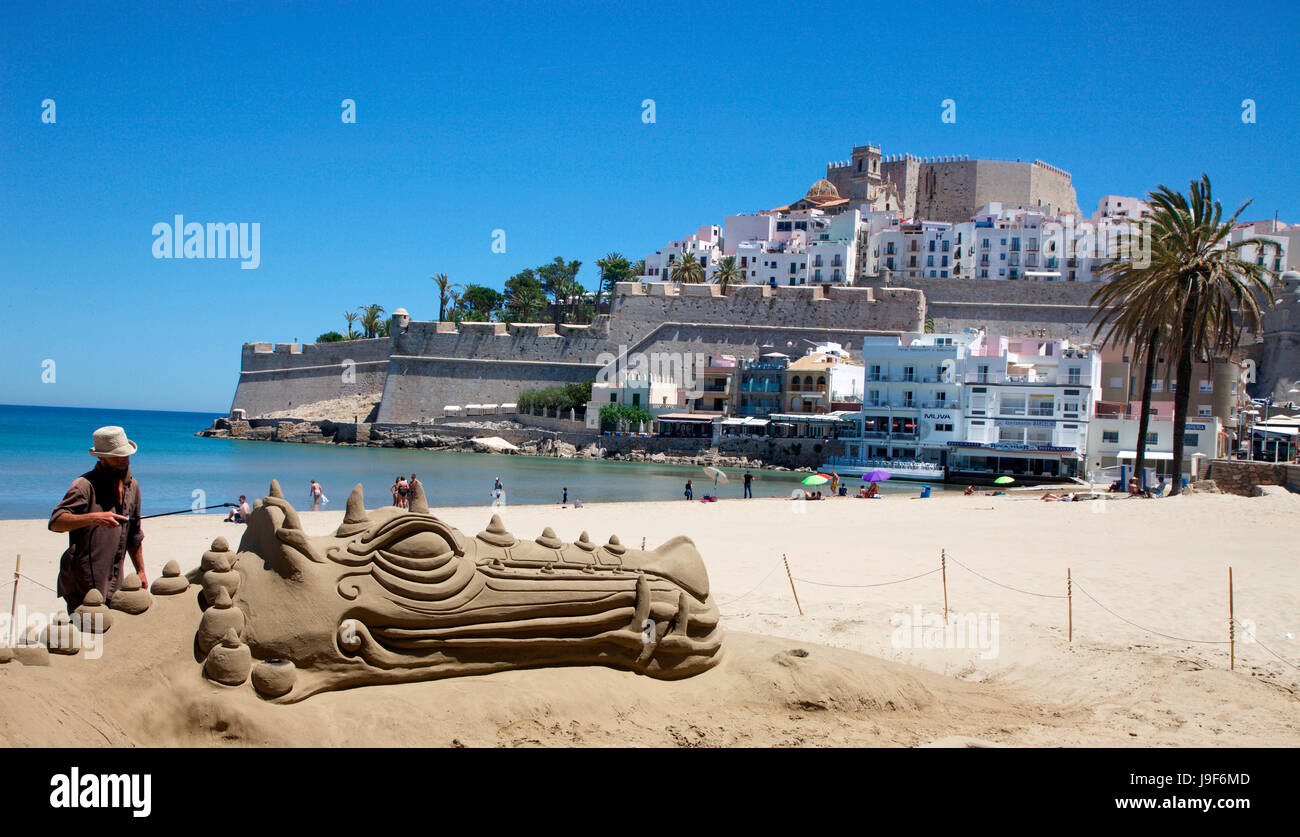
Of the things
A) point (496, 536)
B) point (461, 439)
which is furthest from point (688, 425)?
point (496, 536)

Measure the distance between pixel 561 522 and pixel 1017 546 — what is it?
9.65 meters

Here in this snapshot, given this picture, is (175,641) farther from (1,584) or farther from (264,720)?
(1,584)

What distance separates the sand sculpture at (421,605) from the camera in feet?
14.1

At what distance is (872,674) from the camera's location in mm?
5676

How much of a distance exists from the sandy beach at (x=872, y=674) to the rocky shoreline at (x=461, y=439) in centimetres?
3992

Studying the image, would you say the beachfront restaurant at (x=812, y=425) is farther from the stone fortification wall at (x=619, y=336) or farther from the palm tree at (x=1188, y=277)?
the palm tree at (x=1188, y=277)

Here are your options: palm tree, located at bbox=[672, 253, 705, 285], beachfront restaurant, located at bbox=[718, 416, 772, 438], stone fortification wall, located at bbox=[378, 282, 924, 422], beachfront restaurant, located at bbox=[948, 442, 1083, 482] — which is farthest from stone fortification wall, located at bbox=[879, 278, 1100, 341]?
beachfront restaurant, located at bbox=[948, 442, 1083, 482]

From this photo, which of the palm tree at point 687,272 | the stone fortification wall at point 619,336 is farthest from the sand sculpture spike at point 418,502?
the palm tree at point 687,272

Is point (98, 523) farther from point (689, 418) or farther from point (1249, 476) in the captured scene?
point (689, 418)

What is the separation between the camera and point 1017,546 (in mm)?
15414

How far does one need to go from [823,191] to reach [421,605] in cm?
9062

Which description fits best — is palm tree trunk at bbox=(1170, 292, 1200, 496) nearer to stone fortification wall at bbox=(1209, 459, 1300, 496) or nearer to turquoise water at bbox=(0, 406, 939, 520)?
stone fortification wall at bbox=(1209, 459, 1300, 496)
